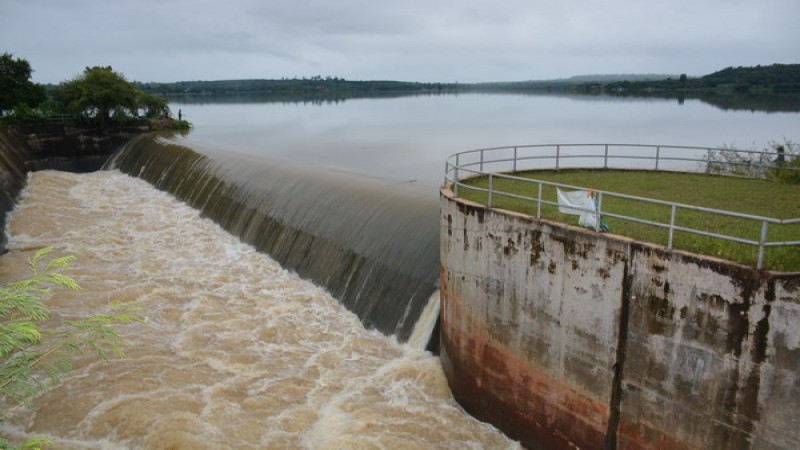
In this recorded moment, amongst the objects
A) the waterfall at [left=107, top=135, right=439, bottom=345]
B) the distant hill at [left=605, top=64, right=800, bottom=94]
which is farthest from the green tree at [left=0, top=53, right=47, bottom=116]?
the distant hill at [left=605, top=64, right=800, bottom=94]

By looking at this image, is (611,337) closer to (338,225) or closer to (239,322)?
(239,322)

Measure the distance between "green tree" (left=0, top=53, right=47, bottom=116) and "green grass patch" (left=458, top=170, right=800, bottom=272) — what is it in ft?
174

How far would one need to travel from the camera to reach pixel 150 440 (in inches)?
440

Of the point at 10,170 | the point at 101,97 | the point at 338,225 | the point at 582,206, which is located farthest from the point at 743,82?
the point at 582,206

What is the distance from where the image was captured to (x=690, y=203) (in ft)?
41.6

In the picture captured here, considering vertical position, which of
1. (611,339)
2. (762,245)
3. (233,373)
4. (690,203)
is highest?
(762,245)

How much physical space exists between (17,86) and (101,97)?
1550cm

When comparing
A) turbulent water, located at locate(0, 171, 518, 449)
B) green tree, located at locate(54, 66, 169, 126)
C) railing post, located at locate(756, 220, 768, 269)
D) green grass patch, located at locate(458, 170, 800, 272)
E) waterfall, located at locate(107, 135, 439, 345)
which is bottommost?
turbulent water, located at locate(0, 171, 518, 449)

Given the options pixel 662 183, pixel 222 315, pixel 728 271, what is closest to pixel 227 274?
pixel 222 315

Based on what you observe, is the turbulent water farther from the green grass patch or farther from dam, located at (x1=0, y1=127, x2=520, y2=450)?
the green grass patch

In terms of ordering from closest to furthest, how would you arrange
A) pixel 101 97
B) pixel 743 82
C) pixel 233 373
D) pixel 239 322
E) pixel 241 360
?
pixel 233 373, pixel 241 360, pixel 239 322, pixel 101 97, pixel 743 82

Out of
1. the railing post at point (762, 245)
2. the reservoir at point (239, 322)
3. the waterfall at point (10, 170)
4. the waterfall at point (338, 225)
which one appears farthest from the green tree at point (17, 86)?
the railing post at point (762, 245)

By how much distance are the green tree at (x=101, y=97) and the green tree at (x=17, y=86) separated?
18.9 feet

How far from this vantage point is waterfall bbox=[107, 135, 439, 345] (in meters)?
16.0
